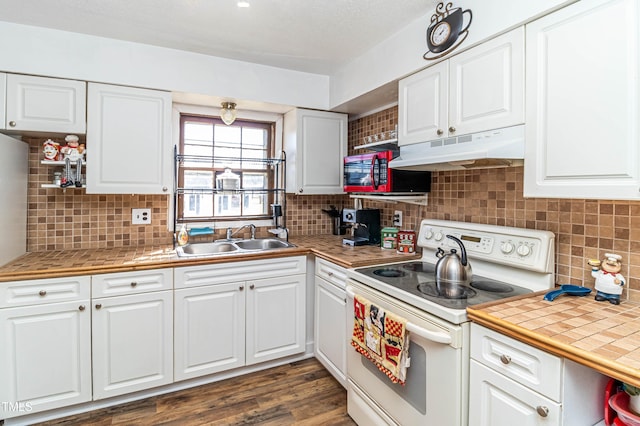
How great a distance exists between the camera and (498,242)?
1726 millimetres

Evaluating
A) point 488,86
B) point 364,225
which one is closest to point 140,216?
point 364,225

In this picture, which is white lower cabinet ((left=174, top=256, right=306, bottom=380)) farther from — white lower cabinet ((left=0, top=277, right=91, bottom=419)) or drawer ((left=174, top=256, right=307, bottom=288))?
white lower cabinet ((left=0, top=277, right=91, bottom=419))

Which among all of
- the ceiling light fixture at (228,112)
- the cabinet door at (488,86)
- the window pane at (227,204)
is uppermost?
the ceiling light fixture at (228,112)

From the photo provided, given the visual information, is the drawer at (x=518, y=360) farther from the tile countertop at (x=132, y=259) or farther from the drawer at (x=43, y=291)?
the drawer at (x=43, y=291)

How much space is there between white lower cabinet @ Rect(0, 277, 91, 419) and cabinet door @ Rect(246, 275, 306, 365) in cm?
97

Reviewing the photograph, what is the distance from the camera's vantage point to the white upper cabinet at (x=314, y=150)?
288 cm

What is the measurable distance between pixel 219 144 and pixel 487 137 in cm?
217

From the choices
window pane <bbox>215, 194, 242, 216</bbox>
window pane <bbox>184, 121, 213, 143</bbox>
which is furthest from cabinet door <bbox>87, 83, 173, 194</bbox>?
window pane <bbox>215, 194, 242, 216</bbox>

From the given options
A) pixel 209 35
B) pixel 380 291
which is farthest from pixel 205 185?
pixel 380 291

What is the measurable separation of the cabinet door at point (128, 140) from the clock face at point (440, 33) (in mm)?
1788

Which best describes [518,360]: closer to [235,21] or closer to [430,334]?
[430,334]

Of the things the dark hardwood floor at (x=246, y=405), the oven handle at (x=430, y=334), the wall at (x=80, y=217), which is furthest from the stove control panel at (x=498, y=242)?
the wall at (x=80, y=217)

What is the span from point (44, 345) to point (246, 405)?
118 cm

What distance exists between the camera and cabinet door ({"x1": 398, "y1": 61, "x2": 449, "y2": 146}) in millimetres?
1842
